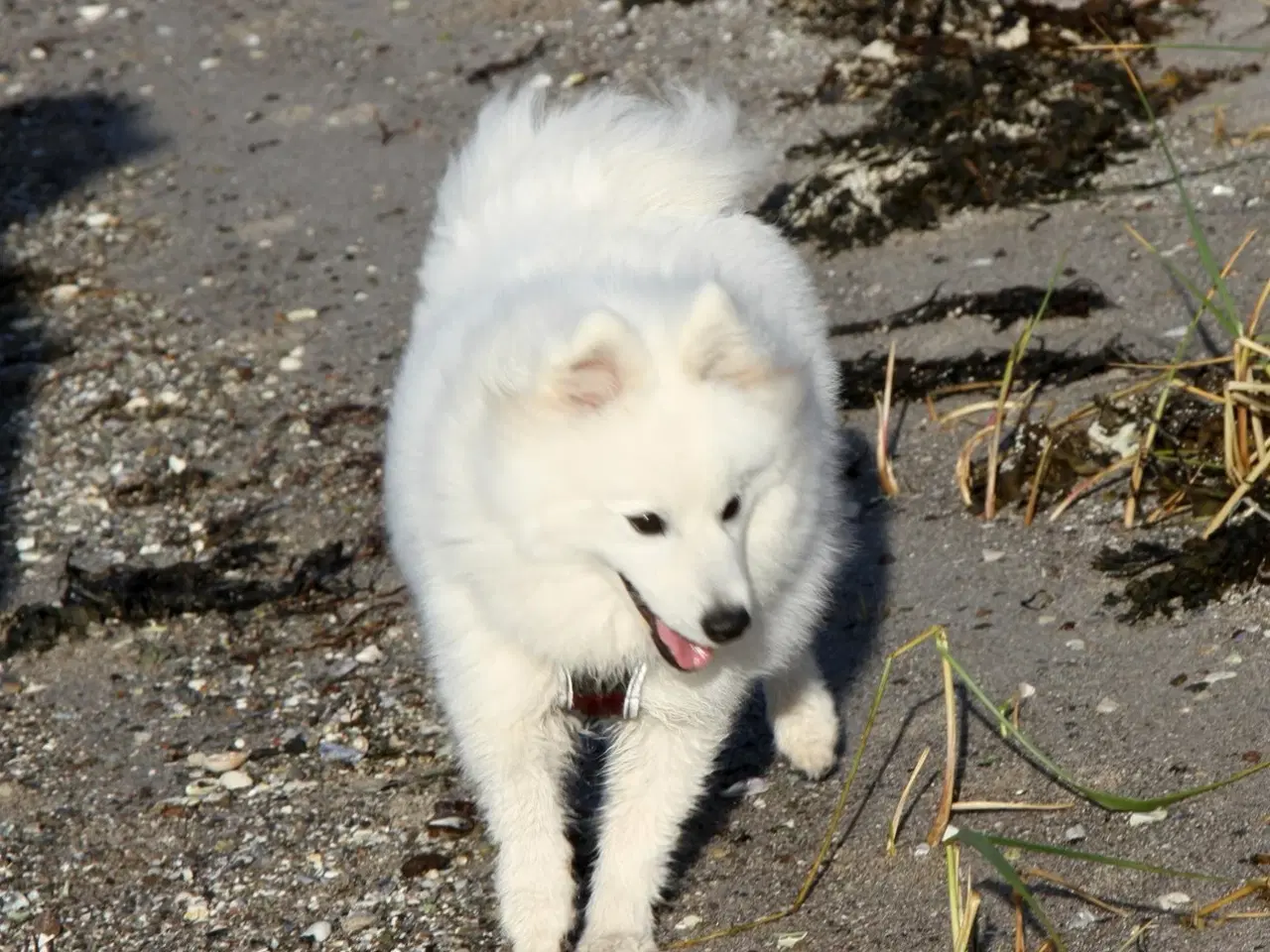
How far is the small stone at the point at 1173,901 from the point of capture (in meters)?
3.12

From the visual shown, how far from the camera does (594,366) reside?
9.16 feet

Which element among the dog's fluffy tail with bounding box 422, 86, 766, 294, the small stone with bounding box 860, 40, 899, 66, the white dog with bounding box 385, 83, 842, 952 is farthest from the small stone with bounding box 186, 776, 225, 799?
the small stone with bounding box 860, 40, 899, 66

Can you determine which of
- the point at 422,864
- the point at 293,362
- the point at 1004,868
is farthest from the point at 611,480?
the point at 293,362

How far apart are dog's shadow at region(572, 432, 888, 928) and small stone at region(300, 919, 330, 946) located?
0.53 meters

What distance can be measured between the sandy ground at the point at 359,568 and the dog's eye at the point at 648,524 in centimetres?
95

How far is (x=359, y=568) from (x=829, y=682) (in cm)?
147

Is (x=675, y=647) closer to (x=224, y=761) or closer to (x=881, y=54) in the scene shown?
(x=224, y=761)

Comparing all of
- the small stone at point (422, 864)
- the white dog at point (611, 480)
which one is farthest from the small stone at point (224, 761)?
the white dog at point (611, 480)

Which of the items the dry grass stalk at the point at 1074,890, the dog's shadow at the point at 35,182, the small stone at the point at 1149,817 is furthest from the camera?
the dog's shadow at the point at 35,182

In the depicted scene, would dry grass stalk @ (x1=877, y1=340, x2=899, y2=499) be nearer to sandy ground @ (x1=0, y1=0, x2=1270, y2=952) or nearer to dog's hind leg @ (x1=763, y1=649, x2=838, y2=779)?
sandy ground @ (x1=0, y1=0, x2=1270, y2=952)

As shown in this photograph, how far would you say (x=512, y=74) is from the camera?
7754 mm

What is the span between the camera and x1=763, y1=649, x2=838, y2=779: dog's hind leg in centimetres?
379

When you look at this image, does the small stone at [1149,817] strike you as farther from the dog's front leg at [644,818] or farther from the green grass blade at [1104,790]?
the dog's front leg at [644,818]

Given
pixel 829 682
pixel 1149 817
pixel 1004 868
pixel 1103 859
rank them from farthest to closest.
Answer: pixel 829 682, pixel 1149 817, pixel 1103 859, pixel 1004 868
